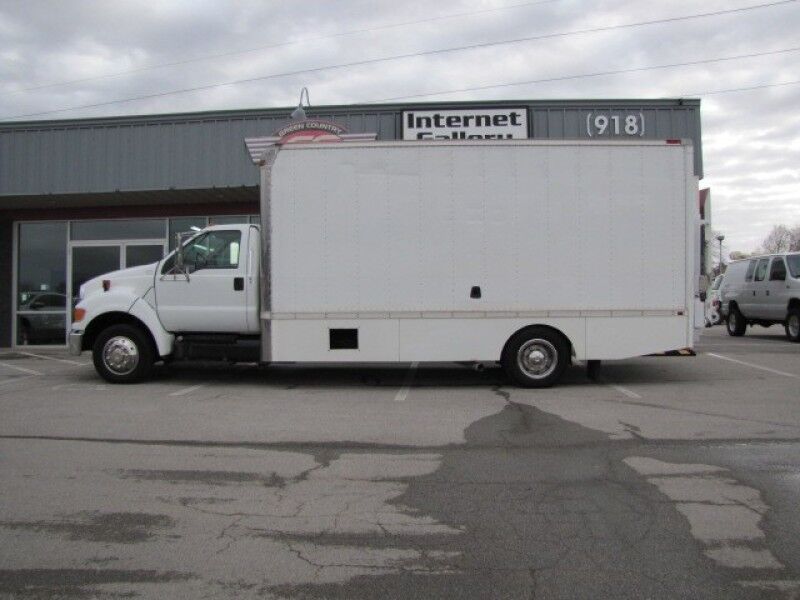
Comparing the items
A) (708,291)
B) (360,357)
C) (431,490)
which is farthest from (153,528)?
(708,291)

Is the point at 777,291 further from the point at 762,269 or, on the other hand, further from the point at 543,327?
the point at 543,327

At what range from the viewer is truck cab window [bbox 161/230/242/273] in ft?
32.4

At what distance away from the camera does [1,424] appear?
745 cm

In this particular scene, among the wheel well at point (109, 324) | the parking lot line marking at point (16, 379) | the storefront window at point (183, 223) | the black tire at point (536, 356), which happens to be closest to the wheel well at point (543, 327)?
the black tire at point (536, 356)

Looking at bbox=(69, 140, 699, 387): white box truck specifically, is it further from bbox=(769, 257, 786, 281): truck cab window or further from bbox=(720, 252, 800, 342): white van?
bbox=(769, 257, 786, 281): truck cab window

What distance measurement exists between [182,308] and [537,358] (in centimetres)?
521

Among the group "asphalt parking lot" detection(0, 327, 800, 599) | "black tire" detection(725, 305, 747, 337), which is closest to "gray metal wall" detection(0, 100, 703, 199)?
"black tire" detection(725, 305, 747, 337)

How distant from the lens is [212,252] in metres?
9.93

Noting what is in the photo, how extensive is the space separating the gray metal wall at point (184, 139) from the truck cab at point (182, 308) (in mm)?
5237

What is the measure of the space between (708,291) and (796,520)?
5.95m

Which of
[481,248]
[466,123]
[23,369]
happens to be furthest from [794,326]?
[23,369]

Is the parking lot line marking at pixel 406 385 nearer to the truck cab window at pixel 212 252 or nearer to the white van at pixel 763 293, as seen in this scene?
the truck cab window at pixel 212 252

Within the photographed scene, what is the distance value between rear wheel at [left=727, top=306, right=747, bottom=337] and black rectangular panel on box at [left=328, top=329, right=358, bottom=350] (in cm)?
1292

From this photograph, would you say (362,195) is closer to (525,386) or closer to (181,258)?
(181,258)
